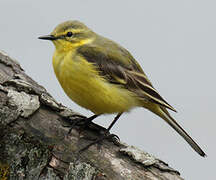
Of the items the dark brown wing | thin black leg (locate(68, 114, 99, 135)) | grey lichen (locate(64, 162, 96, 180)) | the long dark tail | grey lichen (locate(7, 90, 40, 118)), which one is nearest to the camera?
grey lichen (locate(64, 162, 96, 180))

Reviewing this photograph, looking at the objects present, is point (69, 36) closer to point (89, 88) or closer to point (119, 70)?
point (119, 70)

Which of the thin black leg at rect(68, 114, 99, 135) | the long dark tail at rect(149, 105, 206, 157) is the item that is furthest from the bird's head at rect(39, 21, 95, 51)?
the long dark tail at rect(149, 105, 206, 157)

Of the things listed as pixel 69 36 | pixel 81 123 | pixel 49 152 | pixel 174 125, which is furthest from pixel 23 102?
pixel 174 125

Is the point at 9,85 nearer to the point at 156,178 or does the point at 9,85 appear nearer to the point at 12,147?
the point at 12,147

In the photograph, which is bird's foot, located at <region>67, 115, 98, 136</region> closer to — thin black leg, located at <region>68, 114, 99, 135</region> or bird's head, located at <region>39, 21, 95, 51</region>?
thin black leg, located at <region>68, 114, 99, 135</region>

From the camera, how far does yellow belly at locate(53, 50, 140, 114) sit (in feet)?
15.0

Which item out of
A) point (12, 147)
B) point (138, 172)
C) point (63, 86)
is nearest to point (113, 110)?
point (63, 86)

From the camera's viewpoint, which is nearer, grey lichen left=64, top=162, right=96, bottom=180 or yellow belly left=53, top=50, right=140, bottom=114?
grey lichen left=64, top=162, right=96, bottom=180

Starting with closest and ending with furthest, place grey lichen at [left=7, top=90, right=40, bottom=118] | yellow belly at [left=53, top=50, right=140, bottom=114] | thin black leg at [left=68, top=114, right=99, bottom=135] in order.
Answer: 1. grey lichen at [left=7, top=90, right=40, bottom=118]
2. thin black leg at [left=68, top=114, right=99, bottom=135]
3. yellow belly at [left=53, top=50, right=140, bottom=114]

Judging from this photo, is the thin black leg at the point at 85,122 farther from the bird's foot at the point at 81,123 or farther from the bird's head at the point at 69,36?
the bird's head at the point at 69,36

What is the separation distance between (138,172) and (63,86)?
1.60 m

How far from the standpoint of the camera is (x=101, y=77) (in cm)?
477

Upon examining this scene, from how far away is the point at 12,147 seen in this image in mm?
3773

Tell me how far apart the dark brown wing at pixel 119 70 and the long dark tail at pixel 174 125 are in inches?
10.7
